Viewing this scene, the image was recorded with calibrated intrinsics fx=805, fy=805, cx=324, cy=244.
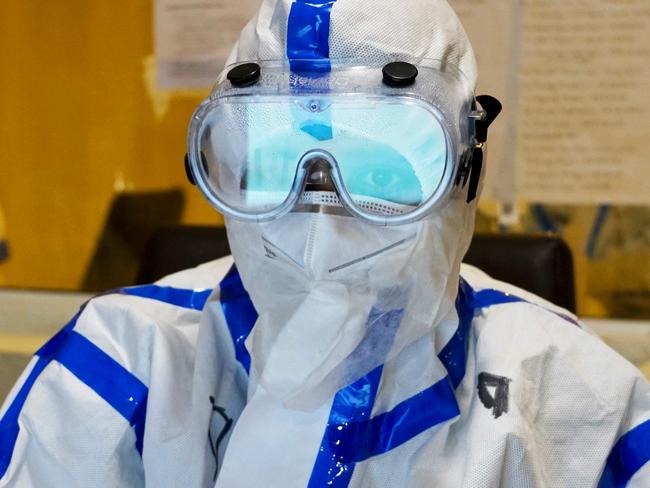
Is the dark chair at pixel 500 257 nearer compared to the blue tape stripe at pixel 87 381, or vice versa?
the blue tape stripe at pixel 87 381

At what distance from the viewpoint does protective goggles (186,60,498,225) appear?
74cm

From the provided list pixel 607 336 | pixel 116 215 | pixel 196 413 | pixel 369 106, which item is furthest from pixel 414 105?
pixel 116 215

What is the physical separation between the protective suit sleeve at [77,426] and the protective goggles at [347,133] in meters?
0.23

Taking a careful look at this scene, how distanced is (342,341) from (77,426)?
1.00ft

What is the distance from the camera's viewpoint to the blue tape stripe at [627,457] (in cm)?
82

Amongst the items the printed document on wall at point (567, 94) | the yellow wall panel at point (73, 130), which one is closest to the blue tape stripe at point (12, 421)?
the yellow wall panel at point (73, 130)

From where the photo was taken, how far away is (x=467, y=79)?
2.69ft

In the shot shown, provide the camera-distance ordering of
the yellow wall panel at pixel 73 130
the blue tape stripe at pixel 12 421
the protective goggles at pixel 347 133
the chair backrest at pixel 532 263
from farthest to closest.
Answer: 1. the yellow wall panel at pixel 73 130
2. the chair backrest at pixel 532 263
3. the blue tape stripe at pixel 12 421
4. the protective goggles at pixel 347 133

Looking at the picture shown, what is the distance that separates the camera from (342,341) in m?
0.76

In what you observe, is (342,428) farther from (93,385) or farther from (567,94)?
(567,94)

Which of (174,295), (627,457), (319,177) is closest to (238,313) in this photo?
(174,295)

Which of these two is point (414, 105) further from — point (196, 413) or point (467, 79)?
point (196, 413)

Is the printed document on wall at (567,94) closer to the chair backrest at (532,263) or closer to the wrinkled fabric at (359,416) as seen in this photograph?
the chair backrest at (532,263)

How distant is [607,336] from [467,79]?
0.79 meters
